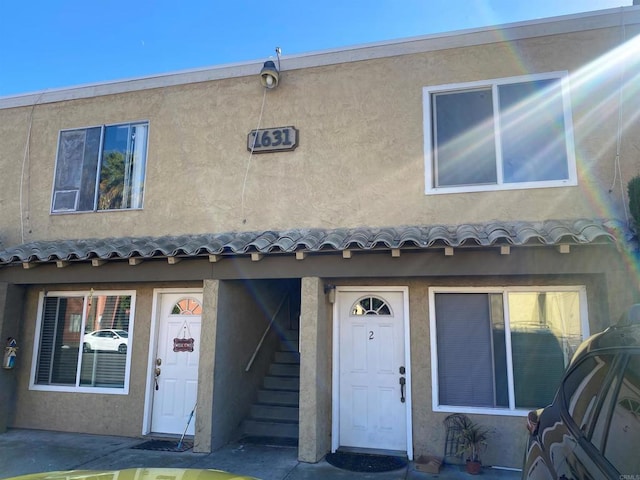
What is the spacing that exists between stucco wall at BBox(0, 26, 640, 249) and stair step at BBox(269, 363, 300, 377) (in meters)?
2.99

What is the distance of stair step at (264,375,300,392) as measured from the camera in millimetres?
8836

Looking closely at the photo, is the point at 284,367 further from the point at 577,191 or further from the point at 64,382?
the point at 577,191

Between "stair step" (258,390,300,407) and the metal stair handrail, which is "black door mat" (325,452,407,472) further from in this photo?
the metal stair handrail

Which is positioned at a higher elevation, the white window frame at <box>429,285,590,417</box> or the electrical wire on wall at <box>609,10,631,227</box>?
the electrical wire on wall at <box>609,10,631,227</box>

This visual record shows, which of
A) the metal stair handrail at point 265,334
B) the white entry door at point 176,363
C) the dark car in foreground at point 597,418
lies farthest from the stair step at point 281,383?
the dark car in foreground at point 597,418

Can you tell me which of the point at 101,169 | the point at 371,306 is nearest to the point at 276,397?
the point at 371,306

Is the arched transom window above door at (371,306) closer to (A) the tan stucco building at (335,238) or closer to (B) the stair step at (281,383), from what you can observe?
(A) the tan stucco building at (335,238)

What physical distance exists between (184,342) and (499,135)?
6.04 m

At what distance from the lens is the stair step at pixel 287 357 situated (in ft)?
31.2

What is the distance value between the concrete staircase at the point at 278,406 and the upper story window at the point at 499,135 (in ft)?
14.1

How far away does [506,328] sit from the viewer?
22.5ft

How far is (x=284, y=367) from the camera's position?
931 cm

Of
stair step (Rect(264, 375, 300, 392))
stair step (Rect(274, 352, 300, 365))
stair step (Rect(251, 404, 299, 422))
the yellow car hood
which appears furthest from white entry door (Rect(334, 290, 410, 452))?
the yellow car hood

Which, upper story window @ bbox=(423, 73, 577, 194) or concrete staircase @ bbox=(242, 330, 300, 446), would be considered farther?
concrete staircase @ bbox=(242, 330, 300, 446)
